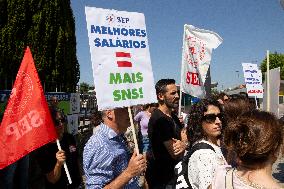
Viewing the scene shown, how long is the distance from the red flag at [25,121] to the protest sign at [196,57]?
6.89 feet

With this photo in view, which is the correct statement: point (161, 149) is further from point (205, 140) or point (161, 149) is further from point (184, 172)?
point (184, 172)

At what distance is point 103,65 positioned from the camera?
112 inches

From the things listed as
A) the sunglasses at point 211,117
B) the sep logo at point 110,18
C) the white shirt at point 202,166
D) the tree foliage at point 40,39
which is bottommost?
the white shirt at point 202,166

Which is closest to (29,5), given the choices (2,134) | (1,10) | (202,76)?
(1,10)

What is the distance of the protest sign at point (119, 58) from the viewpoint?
284cm

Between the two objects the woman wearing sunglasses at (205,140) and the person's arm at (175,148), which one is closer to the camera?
the woman wearing sunglasses at (205,140)

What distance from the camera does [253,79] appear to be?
32.5 ft

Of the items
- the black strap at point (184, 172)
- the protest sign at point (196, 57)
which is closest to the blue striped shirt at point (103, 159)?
the black strap at point (184, 172)

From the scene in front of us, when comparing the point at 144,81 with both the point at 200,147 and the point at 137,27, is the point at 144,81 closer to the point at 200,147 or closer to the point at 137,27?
the point at 137,27

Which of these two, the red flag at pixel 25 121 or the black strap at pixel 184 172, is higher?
the red flag at pixel 25 121

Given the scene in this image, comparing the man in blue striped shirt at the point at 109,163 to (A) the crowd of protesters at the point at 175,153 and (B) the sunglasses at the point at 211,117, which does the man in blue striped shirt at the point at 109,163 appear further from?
(B) the sunglasses at the point at 211,117

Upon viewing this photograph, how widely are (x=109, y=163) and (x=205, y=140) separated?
736 mm

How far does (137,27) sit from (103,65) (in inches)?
22.5

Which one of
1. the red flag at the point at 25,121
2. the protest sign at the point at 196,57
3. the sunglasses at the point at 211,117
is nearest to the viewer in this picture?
the sunglasses at the point at 211,117
